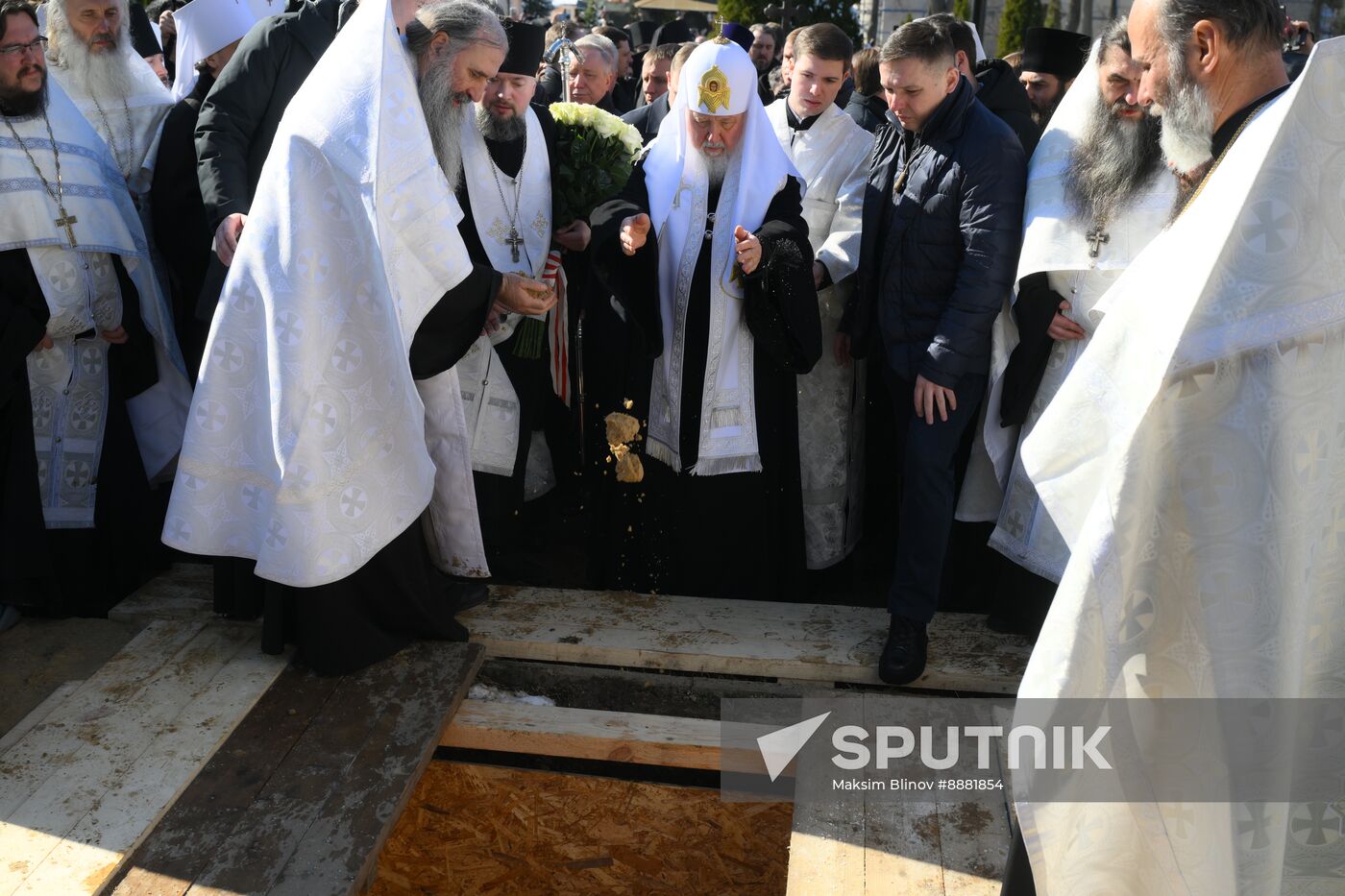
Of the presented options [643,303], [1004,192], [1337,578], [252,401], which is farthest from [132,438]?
[1337,578]

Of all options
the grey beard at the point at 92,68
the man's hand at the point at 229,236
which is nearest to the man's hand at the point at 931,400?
the man's hand at the point at 229,236

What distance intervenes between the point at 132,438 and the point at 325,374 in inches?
58.1

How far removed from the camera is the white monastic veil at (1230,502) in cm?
221

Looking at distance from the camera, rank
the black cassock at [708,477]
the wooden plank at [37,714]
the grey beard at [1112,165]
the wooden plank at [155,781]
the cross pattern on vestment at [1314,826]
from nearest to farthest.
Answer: the cross pattern on vestment at [1314,826]
the wooden plank at [155,781]
the wooden plank at [37,714]
the grey beard at [1112,165]
the black cassock at [708,477]

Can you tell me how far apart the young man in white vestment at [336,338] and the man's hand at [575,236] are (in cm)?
92

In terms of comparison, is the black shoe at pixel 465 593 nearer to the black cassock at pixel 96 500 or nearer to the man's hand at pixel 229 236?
the black cassock at pixel 96 500

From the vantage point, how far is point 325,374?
3.54 m

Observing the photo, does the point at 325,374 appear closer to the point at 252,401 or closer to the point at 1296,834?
the point at 252,401

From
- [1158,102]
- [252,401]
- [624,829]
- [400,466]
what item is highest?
[1158,102]

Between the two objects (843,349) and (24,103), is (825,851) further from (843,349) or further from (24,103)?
(24,103)

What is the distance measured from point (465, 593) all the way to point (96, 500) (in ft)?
4.60

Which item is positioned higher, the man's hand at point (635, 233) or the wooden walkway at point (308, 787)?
the man's hand at point (635, 233)

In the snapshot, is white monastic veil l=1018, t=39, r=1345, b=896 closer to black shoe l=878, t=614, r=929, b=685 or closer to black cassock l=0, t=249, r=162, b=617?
black shoe l=878, t=614, r=929, b=685

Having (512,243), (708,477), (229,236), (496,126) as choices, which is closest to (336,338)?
(229,236)
